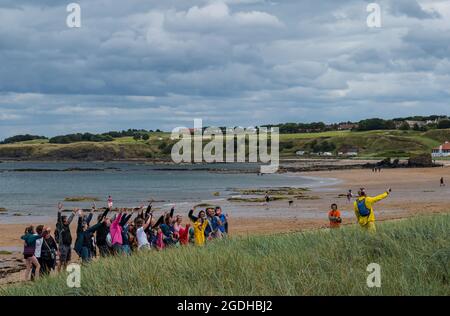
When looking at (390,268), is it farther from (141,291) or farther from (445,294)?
(141,291)

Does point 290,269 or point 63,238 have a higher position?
point 290,269

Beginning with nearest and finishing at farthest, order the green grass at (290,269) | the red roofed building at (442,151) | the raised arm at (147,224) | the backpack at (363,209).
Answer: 1. the green grass at (290,269)
2. the backpack at (363,209)
3. the raised arm at (147,224)
4. the red roofed building at (442,151)

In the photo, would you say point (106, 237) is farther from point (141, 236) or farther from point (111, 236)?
point (141, 236)

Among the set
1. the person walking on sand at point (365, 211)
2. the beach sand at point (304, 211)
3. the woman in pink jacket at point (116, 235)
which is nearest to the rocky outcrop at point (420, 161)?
the beach sand at point (304, 211)

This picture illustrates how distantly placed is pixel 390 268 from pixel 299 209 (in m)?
30.5

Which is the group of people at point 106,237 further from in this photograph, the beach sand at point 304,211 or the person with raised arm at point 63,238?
the beach sand at point 304,211

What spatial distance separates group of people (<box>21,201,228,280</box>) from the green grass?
2713 mm

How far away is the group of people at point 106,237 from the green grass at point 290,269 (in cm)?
271

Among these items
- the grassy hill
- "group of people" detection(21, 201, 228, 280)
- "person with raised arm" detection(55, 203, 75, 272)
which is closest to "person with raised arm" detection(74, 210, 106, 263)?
"group of people" detection(21, 201, 228, 280)

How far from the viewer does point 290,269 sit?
997 centimetres

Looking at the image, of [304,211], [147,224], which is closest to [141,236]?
[147,224]

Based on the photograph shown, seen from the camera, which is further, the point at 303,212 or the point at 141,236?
the point at 303,212

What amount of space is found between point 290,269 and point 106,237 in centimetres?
639

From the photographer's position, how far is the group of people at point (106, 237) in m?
14.4
